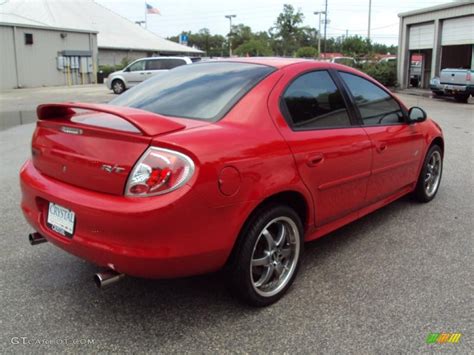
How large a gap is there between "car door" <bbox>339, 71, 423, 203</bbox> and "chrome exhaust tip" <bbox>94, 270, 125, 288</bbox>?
88.4 inches

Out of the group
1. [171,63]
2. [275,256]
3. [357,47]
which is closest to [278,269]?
[275,256]

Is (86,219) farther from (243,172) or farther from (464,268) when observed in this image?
(464,268)

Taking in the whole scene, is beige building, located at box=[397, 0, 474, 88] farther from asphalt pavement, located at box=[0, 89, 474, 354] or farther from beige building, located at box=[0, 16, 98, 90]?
beige building, located at box=[0, 16, 98, 90]

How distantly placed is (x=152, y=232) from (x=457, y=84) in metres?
19.8

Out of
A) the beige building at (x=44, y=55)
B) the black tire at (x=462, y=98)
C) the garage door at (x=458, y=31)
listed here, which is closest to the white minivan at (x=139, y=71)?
the beige building at (x=44, y=55)

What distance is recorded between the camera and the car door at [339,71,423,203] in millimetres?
3963

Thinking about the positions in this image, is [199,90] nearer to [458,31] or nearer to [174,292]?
[174,292]

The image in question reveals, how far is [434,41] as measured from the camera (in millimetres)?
24188

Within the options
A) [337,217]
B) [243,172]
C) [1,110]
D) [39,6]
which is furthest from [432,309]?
[39,6]

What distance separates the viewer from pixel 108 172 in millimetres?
2590

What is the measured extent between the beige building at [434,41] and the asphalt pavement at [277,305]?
20897 mm

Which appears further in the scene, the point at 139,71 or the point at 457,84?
the point at 139,71

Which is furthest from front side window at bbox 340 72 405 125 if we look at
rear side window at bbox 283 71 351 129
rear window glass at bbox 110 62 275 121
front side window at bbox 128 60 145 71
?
front side window at bbox 128 60 145 71

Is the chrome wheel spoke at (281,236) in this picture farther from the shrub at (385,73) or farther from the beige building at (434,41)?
the shrub at (385,73)
